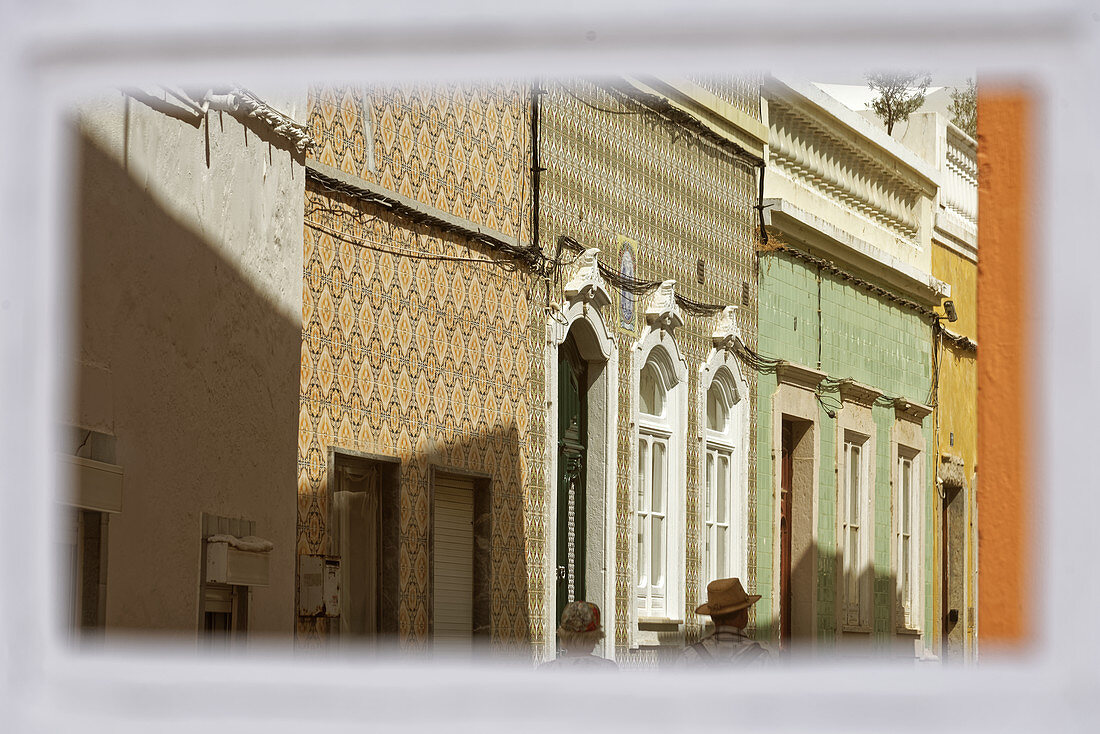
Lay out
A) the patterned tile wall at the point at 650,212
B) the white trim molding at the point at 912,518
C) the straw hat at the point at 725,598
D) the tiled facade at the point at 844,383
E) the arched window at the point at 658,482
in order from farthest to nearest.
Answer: the white trim molding at the point at 912,518
the tiled facade at the point at 844,383
the arched window at the point at 658,482
the patterned tile wall at the point at 650,212
the straw hat at the point at 725,598

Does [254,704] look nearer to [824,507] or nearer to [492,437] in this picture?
[492,437]

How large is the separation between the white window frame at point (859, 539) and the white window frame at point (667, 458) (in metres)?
3.48

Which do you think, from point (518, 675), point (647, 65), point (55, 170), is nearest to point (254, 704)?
point (518, 675)

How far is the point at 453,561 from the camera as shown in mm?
9703

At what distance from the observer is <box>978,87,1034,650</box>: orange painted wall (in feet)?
5.46

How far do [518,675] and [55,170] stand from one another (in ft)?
2.31

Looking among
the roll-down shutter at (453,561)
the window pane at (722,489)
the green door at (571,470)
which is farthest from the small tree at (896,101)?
the roll-down shutter at (453,561)

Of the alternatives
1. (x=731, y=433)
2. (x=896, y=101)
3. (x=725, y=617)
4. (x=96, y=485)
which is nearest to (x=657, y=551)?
(x=731, y=433)

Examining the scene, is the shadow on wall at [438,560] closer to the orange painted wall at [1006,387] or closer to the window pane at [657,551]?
the window pane at [657,551]

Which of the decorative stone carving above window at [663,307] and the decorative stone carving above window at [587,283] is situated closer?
the decorative stone carving above window at [587,283]

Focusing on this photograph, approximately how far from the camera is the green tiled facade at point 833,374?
47.7 ft

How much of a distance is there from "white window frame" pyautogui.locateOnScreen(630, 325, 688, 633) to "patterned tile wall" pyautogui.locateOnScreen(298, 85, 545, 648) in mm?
1603

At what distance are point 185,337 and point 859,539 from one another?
37.2ft

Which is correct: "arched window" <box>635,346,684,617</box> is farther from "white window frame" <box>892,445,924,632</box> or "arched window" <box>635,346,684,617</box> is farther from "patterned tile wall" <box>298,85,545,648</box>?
"white window frame" <box>892,445,924,632</box>
